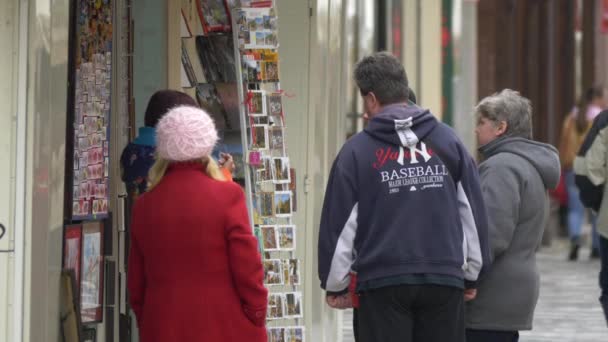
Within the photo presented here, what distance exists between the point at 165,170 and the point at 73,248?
53.4 inches

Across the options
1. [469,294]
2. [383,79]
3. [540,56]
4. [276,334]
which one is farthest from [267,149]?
[540,56]

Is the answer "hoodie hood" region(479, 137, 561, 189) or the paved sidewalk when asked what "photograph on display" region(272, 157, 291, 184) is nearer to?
"hoodie hood" region(479, 137, 561, 189)

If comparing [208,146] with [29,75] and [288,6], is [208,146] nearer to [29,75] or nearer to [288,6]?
[29,75]

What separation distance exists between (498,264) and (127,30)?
8.54ft

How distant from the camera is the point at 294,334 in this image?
7.59 metres

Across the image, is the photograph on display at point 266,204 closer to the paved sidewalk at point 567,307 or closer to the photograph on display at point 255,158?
the photograph on display at point 255,158

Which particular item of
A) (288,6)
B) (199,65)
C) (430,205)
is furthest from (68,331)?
(288,6)

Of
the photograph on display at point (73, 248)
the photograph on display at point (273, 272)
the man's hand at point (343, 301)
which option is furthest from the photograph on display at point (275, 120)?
the man's hand at point (343, 301)

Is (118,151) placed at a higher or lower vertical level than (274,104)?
lower

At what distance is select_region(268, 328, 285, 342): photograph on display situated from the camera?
297 inches

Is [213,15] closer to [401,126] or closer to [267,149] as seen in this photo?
[267,149]

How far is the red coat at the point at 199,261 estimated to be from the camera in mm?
5660

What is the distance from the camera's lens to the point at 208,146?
19.0ft

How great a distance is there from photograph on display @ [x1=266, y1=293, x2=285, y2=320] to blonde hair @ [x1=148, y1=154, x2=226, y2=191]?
174cm
